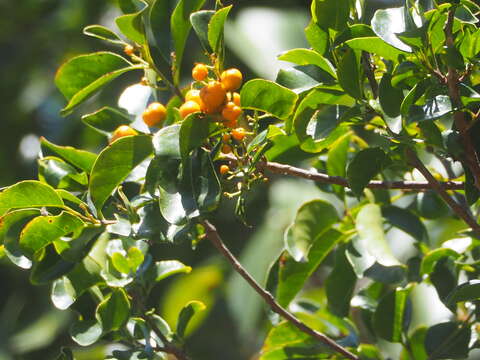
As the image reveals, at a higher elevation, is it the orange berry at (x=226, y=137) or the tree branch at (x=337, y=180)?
the orange berry at (x=226, y=137)

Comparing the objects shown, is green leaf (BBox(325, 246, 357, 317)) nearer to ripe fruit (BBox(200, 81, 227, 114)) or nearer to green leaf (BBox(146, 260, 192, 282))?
green leaf (BBox(146, 260, 192, 282))

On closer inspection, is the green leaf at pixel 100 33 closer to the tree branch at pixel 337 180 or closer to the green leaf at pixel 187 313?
the tree branch at pixel 337 180

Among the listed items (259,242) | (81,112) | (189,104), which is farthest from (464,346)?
(81,112)

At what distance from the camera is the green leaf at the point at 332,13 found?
2.99 feet

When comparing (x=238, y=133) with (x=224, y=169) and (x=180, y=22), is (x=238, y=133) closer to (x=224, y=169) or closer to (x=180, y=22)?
(x=224, y=169)

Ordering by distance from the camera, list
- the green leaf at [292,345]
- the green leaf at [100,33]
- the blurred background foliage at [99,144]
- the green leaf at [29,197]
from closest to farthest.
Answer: the green leaf at [29,197], the green leaf at [100,33], the green leaf at [292,345], the blurred background foliage at [99,144]

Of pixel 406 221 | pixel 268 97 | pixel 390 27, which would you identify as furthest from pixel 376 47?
pixel 406 221

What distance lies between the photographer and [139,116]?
117cm

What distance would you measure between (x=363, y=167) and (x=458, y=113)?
0.13 metres

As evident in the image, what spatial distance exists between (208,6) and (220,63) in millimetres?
2645

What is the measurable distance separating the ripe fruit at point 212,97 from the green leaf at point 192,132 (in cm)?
2

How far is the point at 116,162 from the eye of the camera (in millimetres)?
958

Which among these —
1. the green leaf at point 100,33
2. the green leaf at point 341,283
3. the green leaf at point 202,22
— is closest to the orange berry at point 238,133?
the green leaf at point 202,22

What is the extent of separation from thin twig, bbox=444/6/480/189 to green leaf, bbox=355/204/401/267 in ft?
0.57
